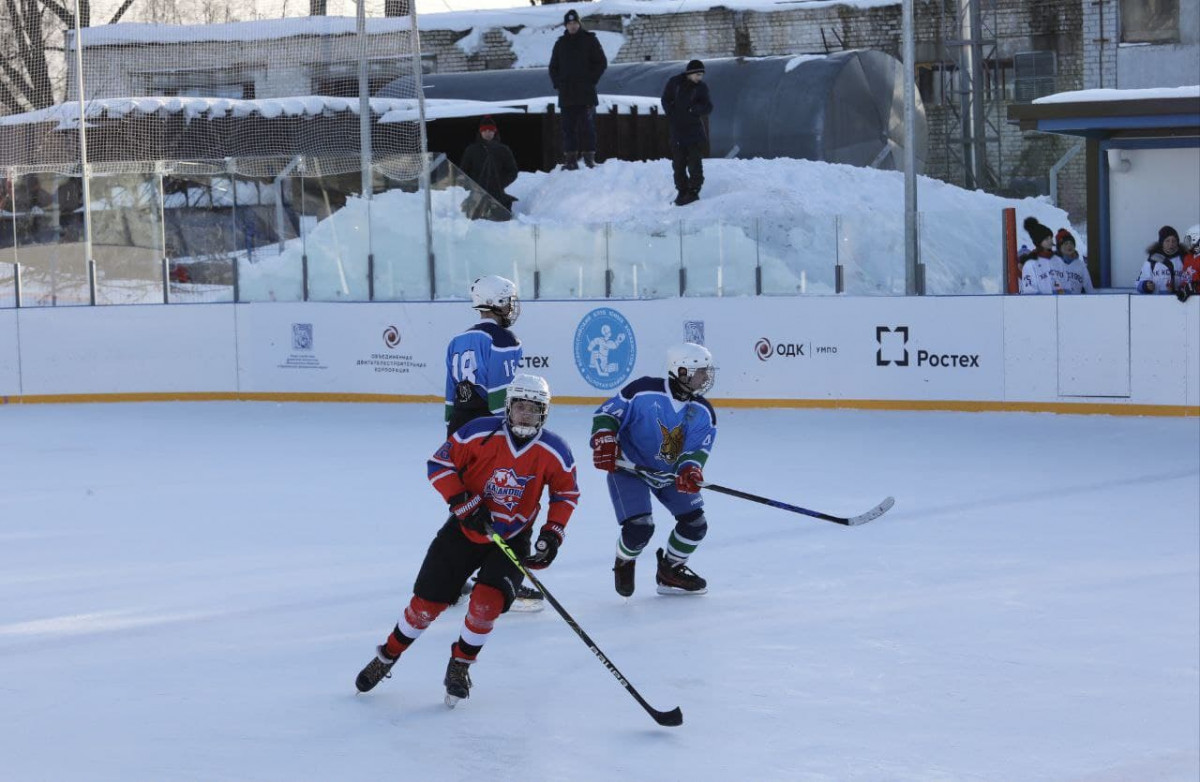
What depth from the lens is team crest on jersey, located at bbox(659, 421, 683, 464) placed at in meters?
6.24

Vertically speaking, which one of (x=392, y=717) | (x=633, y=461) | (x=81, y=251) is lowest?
(x=392, y=717)

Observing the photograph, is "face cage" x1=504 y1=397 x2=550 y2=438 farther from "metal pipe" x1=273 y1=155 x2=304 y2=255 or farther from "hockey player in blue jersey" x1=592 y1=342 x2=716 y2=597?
"metal pipe" x1=273 y1=155 x2=304 y2=255

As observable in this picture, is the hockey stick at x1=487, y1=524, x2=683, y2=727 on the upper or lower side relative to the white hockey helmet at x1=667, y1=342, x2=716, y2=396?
lower

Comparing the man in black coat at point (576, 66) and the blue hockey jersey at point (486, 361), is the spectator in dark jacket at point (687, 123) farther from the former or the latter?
the blue hockey jersey at point (486, 361)

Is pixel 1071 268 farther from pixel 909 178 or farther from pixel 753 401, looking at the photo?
pixel 753 401

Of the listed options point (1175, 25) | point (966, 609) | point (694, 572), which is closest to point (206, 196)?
point (694, 572)

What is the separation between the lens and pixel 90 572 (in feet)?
23.2

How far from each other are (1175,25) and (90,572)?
17.1m

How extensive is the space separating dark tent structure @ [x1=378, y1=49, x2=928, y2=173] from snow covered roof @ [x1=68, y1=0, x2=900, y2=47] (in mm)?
2462

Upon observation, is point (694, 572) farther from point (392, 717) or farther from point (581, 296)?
point (581, 296)

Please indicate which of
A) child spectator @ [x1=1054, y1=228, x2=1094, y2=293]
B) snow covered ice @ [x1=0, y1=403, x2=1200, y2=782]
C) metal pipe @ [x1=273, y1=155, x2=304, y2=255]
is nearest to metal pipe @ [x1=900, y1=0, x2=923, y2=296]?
child spectator @ [x1=1054, y1=228, x2=1094, y2=293]

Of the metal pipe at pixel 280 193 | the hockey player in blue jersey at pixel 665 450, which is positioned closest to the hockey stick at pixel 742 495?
the hockey player in blue jersey at pixel 665 450

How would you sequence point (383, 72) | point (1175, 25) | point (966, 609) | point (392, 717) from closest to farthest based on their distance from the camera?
1. point (392, 717)
2. point (966, 609)
3. point (383, 72)
4. point (1175, 25)

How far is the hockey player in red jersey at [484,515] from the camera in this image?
195 inches
